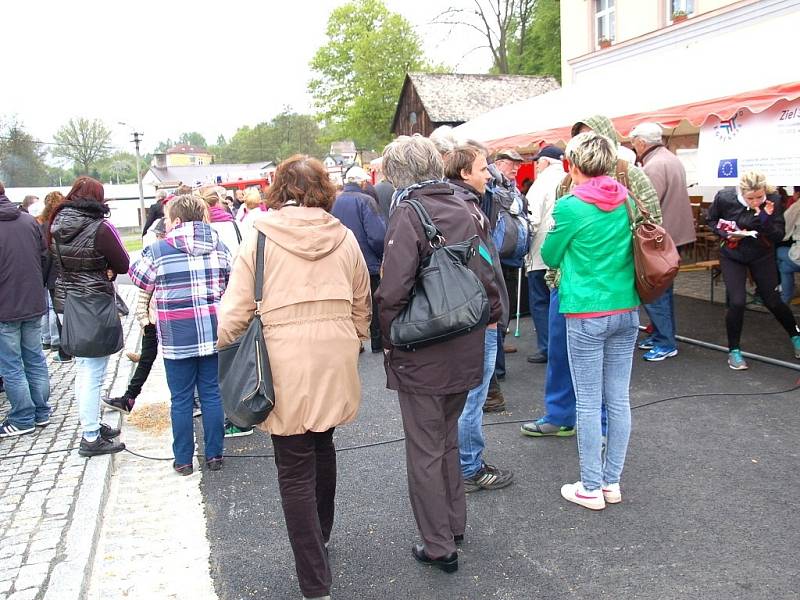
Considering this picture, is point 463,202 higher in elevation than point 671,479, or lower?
higher

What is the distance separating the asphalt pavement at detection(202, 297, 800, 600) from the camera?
2.85 m

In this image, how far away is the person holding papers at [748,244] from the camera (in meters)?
5.38

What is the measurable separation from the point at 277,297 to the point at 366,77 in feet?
141

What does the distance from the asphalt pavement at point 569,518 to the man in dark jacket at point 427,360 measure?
0.31m

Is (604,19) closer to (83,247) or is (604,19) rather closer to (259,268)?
(83,247)

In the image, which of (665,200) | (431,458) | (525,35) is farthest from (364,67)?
(431,458)

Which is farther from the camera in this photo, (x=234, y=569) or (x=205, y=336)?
(x=205, y=336)

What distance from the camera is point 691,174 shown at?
30.2 feet

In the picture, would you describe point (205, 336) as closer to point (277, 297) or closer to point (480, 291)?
point (277, 297)

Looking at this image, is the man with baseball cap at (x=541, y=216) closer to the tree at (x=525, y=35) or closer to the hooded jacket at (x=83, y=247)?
the hooded jacket at (x=83, y=247)

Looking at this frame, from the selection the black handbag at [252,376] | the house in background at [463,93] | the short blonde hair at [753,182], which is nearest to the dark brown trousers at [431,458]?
the black handbag at [252,376]

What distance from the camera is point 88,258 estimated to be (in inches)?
168

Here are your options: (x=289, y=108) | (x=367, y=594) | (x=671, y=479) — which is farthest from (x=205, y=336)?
(x=289, y=108)

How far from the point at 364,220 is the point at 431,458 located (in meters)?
3.87
